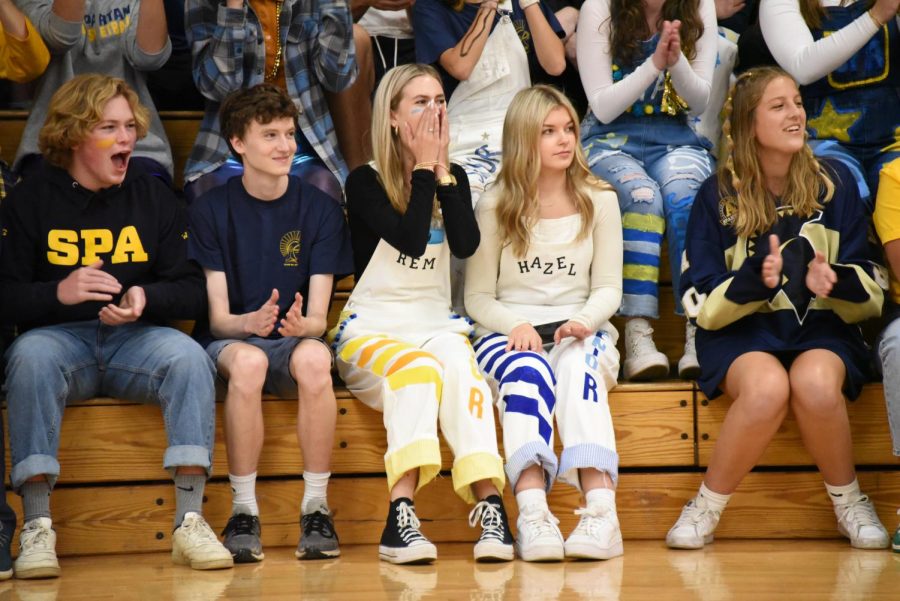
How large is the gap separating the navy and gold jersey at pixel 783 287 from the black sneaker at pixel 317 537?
0.95 metres

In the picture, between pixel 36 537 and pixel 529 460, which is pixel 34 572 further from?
pixel 529 460

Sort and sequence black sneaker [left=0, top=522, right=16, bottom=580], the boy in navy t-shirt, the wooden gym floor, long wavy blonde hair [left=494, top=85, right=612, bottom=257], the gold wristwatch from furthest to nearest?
long wavy blonde hair [left=494, top=85, right=612, bottom=257]
the gold wristwatch
the boy in navy t-shirt
black sneaker [left=0, top=522, right=16, bottom=580]
the wooden gym floor

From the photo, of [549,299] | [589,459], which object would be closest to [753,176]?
[549,299]

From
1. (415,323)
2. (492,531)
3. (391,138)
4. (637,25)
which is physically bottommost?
(492,531)

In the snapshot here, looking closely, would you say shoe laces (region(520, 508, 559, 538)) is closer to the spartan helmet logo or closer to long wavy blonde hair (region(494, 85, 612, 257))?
long wavy blonde hair (region(494, 85, 612, 257))

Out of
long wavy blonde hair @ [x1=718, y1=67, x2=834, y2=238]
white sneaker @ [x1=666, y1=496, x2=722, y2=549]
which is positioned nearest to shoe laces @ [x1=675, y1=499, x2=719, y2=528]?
white sneaker @ [x1=666, y1=496, x2=722, y2=549]

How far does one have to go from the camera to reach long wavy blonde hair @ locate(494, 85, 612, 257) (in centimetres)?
313

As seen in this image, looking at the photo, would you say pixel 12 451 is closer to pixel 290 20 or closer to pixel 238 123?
pixel 238 123

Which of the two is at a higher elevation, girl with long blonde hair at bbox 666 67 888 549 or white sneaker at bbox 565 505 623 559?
girl with long blonde hair at bbox 666 67 888 549

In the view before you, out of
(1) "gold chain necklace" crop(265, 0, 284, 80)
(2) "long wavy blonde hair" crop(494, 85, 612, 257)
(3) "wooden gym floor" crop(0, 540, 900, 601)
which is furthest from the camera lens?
(1) "gold chain necklace" crop(265, 0, 284, 80)

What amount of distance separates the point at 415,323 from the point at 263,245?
424mm

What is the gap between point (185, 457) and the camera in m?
2.69

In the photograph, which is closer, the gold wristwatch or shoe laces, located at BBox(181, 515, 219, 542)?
shoe laces, located at BBox(181, 515, 219, 542)

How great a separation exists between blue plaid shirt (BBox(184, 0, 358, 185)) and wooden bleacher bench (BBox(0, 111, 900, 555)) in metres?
0.83
